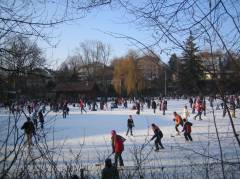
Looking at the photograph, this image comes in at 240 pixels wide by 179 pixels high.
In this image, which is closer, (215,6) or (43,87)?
(215,6)

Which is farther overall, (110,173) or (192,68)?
(110,173)

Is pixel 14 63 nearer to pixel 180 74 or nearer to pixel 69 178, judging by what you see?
pixel 69 178

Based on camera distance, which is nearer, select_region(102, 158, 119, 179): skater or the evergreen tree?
the evergreen tree

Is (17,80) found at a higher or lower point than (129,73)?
lower

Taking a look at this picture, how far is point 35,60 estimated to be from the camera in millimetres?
4113

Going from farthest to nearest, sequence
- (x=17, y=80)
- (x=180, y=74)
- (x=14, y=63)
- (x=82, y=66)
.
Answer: (x=82, y=66) → (x=14, y=63) → (x=17, y=80) → (x=180, y=74)

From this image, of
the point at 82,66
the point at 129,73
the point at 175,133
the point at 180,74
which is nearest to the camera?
the point at 180,74

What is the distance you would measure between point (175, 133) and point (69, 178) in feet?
53.2

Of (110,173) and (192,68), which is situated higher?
(192,68)

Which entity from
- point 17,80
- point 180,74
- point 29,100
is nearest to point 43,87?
point 29,100

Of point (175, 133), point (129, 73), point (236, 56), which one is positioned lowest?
point (175, 133)

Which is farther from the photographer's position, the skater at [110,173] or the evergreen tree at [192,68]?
the skater at [110,173]

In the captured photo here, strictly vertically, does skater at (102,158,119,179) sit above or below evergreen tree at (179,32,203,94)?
below

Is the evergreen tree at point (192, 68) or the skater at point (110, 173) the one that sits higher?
the evergreen tree at point (192, 68)
